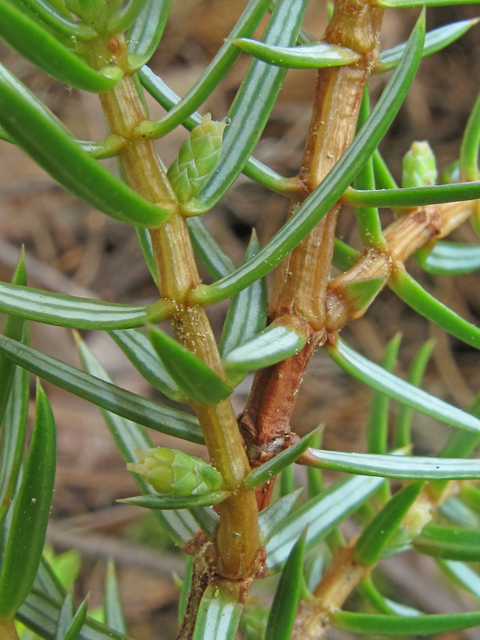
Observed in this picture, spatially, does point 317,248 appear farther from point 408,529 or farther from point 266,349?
point 408,529

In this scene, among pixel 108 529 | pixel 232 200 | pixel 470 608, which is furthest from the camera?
pixel 232 200

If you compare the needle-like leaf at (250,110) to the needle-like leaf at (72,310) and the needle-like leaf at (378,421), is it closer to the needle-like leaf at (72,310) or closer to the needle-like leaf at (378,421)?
the needle-like leaf at (72,310)

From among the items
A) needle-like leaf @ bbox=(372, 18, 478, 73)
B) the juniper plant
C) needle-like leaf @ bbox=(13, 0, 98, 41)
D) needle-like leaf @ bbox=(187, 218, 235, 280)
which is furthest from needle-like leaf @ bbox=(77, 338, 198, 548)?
needle-like leaf @ bbox=(372, 18, 478, 73)

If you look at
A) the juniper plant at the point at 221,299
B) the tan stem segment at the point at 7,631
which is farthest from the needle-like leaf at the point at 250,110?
the tan stem segment at the point at 7,631

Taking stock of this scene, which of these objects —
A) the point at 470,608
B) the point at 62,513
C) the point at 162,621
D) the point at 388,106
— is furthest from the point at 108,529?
the point at 388,106

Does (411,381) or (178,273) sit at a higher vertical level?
(411,381)

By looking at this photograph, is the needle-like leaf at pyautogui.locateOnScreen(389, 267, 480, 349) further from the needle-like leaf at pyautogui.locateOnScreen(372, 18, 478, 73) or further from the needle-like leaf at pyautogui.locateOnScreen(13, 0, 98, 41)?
the needle-like leaf at pyautogui.locateOnScreen(13, 0, 98, 41)

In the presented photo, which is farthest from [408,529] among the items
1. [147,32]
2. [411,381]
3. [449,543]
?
[147,32]

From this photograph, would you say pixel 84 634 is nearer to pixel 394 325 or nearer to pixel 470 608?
pixel 470 608
